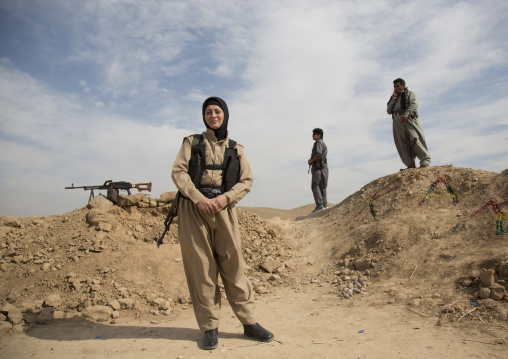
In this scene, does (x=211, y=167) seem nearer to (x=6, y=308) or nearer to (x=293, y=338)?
(x=293, y=338)

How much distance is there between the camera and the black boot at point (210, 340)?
2.76 meters

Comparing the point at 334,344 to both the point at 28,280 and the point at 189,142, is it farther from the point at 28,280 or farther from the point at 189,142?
the point at 28,280

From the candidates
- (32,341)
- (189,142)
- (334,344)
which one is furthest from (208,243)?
(32,341)

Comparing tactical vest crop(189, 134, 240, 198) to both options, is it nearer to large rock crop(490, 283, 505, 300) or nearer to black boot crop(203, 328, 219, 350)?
black boot crop(203, 328, 219, 350)

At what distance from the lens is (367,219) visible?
244 inches

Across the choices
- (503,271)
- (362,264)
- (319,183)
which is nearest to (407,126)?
(319,183)

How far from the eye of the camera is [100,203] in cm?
632

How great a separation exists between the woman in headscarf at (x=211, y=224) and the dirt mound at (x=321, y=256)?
4.72 ft

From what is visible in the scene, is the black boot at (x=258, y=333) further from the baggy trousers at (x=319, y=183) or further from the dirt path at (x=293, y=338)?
the baggy trousers at (x=319, y=183)

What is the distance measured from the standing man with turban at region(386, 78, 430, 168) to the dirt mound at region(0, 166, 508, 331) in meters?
0.57

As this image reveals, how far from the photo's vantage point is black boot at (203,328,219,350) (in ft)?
9.06

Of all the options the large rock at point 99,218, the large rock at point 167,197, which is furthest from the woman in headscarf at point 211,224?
the large rock at point 167,197

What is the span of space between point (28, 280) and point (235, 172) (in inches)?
138

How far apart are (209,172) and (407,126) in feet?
17.4
